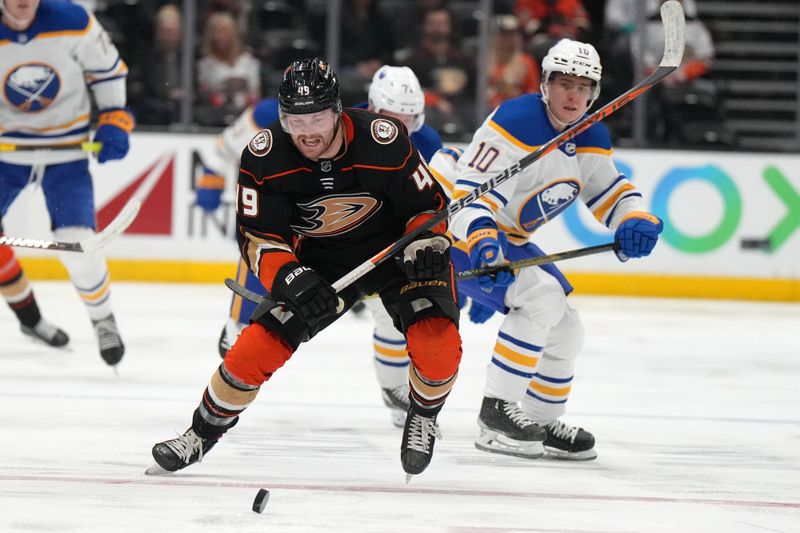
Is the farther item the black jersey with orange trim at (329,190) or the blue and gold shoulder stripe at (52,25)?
the blue and gold shoulder stripe at (52,25)

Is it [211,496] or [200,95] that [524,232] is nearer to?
[211,496]

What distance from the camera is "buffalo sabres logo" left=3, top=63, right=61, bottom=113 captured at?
4438mm

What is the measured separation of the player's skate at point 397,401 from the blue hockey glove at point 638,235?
0.86 m

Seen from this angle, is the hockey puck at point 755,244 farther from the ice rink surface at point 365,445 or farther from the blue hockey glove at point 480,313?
the blue hockey glove at point 480,313

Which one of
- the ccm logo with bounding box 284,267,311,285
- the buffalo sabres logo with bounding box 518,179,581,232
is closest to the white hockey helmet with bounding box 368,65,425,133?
the buffalo sabres logo with bounding box 518,179,581,232

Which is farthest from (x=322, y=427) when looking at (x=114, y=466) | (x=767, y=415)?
(x=767, y=415)

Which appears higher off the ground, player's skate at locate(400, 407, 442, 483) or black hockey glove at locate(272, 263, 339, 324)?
black hockey glove at locate(272, 263, 339, 324)

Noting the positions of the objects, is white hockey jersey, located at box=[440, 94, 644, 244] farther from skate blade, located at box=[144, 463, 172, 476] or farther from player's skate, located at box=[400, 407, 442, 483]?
skate blade, located at box=[144, 463, 172, 476]

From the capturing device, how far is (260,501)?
2.60 meters

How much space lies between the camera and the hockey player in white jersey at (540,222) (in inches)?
129

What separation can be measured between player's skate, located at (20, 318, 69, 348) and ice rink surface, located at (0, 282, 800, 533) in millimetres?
61

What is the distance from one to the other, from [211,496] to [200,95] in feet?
15.4

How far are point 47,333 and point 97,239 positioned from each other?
1.01m

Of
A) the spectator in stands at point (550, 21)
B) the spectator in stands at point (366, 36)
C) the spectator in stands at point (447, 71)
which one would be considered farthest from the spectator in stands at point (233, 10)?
the spectator in stands at point (550, 21)
